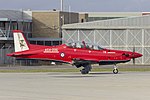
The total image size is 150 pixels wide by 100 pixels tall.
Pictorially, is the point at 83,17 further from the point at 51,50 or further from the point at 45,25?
the point at 51,50

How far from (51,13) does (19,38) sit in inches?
1556

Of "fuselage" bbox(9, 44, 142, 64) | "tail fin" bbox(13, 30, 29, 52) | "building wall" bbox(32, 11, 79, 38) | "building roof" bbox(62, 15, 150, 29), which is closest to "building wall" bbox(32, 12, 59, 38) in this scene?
"building wall" bbox(32, 11, 79, 38)

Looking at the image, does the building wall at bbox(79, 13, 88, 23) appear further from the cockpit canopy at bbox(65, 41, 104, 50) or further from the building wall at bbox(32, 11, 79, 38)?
the cockpit canopy at bbox(65, 41, 104, 50)

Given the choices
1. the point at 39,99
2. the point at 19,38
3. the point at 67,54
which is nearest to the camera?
the point at 39,99

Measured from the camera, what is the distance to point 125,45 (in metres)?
69.9

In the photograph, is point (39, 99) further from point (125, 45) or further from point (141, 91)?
point (125, 45)

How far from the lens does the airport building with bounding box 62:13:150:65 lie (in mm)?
69619

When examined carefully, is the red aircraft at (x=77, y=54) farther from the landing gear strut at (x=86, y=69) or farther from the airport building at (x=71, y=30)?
the airport building at (x=71, y=30)

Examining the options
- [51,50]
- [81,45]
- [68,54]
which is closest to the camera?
[51,50]

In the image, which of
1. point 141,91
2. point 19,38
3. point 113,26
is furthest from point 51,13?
point 141,91

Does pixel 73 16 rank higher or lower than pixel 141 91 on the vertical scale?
higher

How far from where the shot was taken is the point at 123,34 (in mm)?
70438

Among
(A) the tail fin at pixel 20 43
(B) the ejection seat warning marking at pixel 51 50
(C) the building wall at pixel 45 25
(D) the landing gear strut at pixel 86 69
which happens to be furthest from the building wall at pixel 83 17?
(B) the ejection seat warning marking at pixel 51 50

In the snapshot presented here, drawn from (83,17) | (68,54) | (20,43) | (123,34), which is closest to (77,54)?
(68,54)
